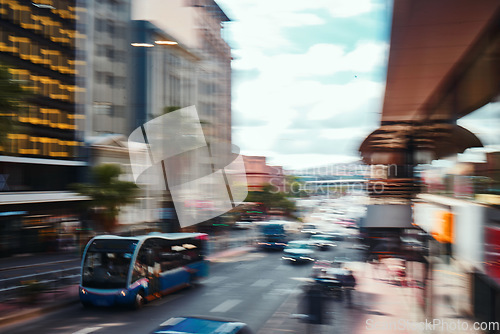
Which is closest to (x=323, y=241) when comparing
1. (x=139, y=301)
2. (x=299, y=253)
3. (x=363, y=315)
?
(x=299, y=253)

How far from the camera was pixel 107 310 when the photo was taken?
16625mm

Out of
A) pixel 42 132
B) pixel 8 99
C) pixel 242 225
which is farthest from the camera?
pixel 242 225

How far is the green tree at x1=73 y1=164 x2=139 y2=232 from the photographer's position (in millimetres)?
31594

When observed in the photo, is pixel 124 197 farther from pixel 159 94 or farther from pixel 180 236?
pixel 159 94

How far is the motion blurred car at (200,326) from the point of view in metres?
8.25

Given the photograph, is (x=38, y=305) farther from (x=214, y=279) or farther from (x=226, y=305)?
(x=214, y=279)

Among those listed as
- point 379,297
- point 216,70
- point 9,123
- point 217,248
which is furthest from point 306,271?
point 216,70

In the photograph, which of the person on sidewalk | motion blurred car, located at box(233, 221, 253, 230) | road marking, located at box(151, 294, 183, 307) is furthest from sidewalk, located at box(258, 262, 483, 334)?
motion blurred car, located at box(233, 221, 253, 230)

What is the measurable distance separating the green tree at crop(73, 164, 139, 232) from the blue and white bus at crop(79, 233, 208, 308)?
14085mm

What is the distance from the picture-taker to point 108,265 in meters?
16.5

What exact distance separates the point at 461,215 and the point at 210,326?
195 inches

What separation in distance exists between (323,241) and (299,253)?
784 cm

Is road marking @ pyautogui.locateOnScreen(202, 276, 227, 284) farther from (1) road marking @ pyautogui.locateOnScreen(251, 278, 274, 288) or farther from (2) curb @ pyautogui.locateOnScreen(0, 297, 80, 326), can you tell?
(2) curb @ pyautogui.locateOnScreen(0, 297, 80, 326)

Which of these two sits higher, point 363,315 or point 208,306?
point 363,315
